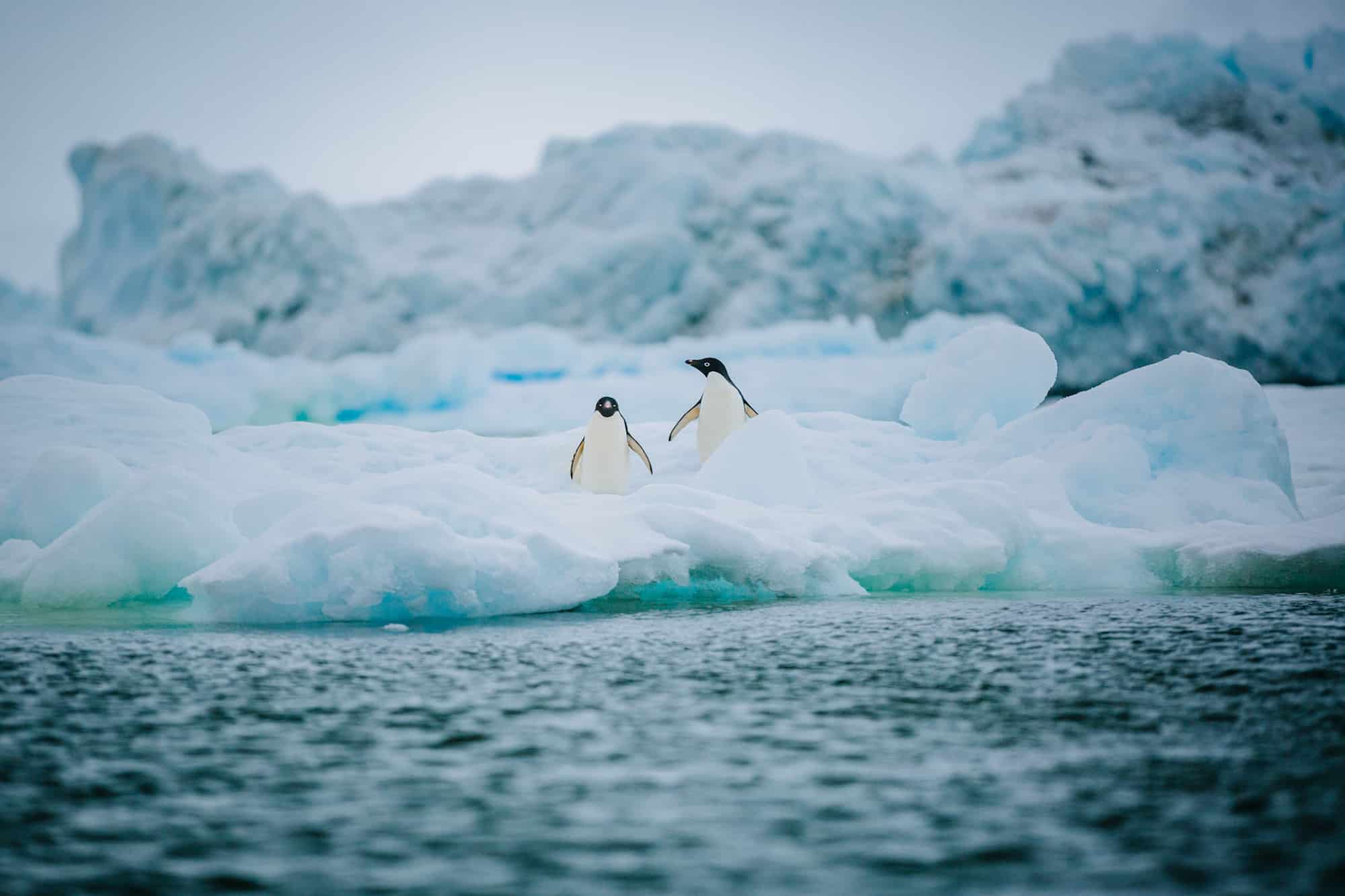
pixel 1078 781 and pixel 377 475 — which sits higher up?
pixel 377 475

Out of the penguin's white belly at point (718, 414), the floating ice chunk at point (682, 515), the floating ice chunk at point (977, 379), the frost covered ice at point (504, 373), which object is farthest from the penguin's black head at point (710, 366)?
the frost covered ice at point (504, 373)

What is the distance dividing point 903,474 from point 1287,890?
6.75 meters

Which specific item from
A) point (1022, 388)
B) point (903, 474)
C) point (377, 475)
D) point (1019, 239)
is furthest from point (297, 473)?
point (1019, 239)

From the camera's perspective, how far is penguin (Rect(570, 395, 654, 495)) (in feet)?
28.8

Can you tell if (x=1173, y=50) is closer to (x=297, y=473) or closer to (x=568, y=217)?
(x=568, y=217)

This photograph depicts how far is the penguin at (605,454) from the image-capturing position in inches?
345

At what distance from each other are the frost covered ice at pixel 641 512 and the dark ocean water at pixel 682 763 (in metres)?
0.74

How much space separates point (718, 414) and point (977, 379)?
245 centimetres

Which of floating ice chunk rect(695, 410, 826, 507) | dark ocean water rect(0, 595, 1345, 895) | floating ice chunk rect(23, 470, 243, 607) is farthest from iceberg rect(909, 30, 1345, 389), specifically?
floating ice chunk rect(23, 470, 243, 607)

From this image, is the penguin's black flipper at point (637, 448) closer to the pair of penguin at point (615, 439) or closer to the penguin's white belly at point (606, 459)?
the pair of penguin at point (615, 439)

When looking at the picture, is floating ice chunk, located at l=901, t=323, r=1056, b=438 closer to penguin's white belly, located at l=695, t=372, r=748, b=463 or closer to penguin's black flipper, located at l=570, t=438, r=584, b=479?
penguin's white belly, located at l=695, t=372, r=748, b=463

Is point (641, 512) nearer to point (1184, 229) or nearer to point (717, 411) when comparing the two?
point (717, 411)

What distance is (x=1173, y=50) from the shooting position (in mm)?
24672

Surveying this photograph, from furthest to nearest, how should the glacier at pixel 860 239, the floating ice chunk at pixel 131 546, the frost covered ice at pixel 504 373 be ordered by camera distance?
the glacier at pixel 860 239
the frost covered ice at pixel 504 373
the floating ice chunk at pixel 131 546
